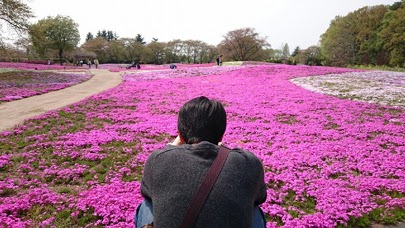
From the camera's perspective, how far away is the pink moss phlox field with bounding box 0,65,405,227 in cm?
606

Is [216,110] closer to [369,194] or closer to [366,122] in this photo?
[369,194]

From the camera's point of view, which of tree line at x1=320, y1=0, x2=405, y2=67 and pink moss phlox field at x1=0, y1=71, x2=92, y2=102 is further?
tree line at x1=320, y1=0, x2=405, y2=67

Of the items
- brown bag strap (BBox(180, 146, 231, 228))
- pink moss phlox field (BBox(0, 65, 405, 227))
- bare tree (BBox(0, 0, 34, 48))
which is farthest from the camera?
bare tree (BBox(0, 0, 34, 48))

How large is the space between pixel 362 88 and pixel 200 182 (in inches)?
987

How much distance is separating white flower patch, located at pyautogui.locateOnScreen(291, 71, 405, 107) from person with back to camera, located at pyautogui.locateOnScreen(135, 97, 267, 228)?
18.7 m

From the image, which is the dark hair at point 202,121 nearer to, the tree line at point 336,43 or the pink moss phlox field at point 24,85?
the pink moss phlox field at point 24,85

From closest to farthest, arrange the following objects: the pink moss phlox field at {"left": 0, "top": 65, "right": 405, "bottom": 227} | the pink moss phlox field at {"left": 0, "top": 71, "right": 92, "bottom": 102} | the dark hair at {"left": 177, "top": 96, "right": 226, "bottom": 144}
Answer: the dark hair at {"left": 177, "top": 96, "right": 226, "bottom": 144}
the pink moss phlox field at {"left": 0, "top": 65, "right": 405, "bottom": 227}
the pink moss phlox field at {"left": 0, "top": 71, "right": 92, "bottom": 102}

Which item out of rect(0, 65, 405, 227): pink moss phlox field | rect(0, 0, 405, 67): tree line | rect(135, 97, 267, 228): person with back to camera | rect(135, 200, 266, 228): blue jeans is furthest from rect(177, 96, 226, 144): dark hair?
rect(0, 0, 405, 67): tree line

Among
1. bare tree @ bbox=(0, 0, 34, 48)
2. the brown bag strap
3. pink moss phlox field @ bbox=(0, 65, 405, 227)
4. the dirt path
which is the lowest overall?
pink moss phlox field @ bbox=(0, 65, 405, 227)

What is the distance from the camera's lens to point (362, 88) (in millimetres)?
23766

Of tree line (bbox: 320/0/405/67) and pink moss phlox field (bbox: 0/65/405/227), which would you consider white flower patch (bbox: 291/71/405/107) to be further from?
tree line (bbox: 320/0/405/67)

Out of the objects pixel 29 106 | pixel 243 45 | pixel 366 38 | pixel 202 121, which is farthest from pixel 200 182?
pixel 366 38

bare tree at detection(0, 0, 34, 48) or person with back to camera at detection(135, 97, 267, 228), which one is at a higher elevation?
bare tree at detection(0, 0, 34, 48)

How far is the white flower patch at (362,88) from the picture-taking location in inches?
773
